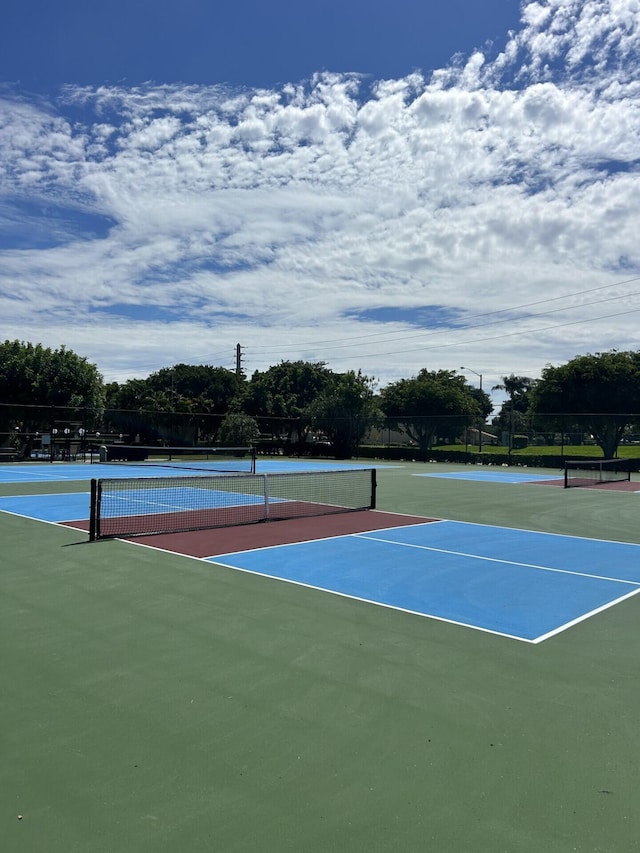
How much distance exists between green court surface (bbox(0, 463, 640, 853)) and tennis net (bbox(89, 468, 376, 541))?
445 centimetres

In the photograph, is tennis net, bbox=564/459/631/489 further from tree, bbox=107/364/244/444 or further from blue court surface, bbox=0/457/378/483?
tree, bbox=107/364/244/444

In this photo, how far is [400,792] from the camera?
3.33m

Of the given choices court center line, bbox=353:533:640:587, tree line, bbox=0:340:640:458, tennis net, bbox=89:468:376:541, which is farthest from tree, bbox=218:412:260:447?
court center line, bbox=353:533:640:587

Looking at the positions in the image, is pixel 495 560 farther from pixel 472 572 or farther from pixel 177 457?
pixel 177 457

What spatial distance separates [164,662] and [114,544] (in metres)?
5.45

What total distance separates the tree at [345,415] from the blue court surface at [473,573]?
114ft

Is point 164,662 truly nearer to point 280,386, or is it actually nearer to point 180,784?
point 180,784

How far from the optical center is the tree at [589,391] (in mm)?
38000

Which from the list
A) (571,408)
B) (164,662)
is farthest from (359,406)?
Answer: (164,662)

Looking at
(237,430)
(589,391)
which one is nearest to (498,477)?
(589,391)

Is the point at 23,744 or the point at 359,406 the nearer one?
A: the point at 23,744

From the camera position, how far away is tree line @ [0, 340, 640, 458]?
119 feet

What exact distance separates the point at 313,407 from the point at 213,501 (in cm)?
3165

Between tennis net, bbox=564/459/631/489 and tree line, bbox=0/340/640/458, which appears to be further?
tree line, bbox=0/340/640/458
